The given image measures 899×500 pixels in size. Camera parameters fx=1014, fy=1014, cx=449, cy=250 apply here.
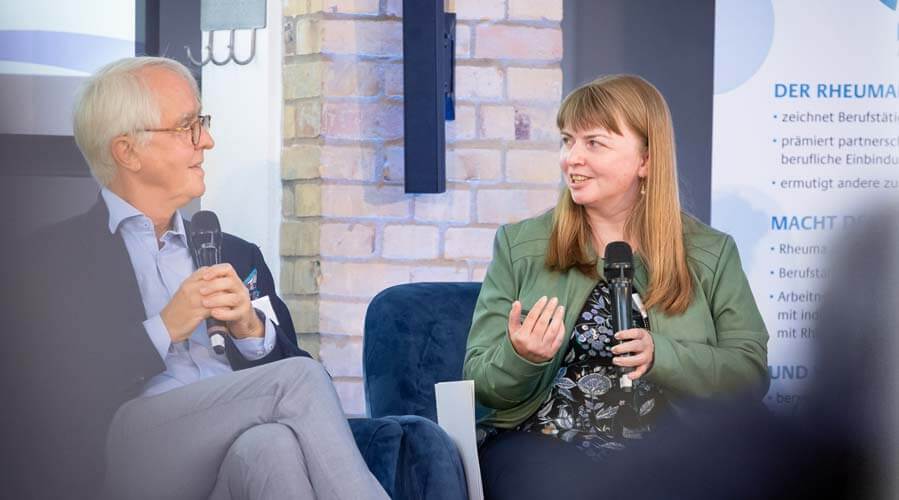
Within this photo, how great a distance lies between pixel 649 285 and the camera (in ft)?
6.63

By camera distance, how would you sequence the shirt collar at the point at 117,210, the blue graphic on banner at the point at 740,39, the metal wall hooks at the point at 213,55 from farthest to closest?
the blue graphic on banner at the point at 740,39, the metal wall hooks at the point at 213,55, the shirt collar at the point at 117,210

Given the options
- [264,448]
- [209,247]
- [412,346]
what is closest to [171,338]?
[209,247]

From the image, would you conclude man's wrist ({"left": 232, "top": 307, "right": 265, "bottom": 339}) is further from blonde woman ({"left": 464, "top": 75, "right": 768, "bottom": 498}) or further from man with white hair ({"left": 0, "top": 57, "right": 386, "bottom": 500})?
blonde woman ({"left": 464, "top": 75, "right": 768, "bottom": 498})

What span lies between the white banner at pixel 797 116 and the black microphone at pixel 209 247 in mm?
1448

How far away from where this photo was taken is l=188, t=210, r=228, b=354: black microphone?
1.90 m

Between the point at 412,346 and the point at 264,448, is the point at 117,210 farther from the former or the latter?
the point at 412,346

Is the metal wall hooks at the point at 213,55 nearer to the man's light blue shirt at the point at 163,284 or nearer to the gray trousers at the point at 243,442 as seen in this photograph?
the man's light blue shirt at the point at 163,284

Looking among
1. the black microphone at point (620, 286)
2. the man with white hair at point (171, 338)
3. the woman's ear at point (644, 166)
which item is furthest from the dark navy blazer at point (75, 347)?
the woman's ear at point (644, 166)

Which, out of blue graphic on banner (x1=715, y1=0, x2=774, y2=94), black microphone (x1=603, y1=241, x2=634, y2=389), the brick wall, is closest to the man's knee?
black microphone (x1=603, y1=241, x2=634, y2=389)

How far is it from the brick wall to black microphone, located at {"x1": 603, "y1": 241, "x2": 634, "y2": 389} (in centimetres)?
76

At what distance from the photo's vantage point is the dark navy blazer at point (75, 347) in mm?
619

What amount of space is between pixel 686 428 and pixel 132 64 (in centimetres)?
121

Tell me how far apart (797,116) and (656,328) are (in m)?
1.11

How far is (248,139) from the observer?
93.8 inches
